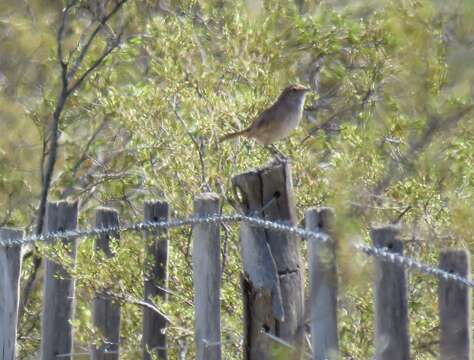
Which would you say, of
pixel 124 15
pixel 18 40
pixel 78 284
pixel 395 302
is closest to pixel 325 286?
pixel 395 302

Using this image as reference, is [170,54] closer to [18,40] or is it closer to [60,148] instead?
[60,148]

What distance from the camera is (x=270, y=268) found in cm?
465

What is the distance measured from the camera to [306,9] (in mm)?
11617

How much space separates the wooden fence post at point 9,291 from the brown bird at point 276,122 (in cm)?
195

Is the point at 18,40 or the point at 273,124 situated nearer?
the point at 273,124

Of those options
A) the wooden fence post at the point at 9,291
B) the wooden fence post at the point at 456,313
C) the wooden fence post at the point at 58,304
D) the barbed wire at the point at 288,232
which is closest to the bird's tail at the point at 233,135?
the wooden fence post at the point at 58,304

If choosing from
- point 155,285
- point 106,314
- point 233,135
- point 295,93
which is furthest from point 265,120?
point 106,314

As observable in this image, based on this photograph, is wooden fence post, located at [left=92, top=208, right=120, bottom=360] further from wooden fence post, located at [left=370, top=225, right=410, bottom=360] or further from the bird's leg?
wooden fence post, located at [left=370, top=225, right=410, bottom=360]

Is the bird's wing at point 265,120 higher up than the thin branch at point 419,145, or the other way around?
the bird's wing at point 265,120

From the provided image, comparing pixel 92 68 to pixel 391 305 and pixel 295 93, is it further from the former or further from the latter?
pixel 391 305

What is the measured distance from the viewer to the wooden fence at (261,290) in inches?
147

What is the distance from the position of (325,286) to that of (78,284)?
3.00 meters

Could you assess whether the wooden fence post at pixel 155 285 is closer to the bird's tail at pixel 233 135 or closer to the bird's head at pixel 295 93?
the bird's tail at pixel 233 135

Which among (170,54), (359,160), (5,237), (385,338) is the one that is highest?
(170,54)
